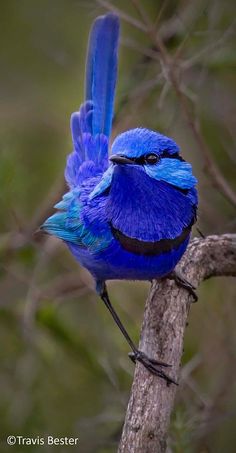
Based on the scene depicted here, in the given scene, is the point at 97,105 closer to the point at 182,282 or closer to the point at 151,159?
the point at 151,159

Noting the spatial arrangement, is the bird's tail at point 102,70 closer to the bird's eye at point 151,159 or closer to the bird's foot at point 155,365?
the bird's eye at point 151,159

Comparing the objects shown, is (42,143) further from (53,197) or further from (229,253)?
(229,253)

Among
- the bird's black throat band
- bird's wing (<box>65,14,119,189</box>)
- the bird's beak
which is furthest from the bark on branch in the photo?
bird's wing (<box>65,14,119,189</box>)

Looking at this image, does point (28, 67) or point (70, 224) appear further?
point (28, 67)

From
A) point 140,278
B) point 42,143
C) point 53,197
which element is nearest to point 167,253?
point 140,278

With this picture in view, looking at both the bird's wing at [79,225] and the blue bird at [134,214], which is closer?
the blue bird at [134,214]

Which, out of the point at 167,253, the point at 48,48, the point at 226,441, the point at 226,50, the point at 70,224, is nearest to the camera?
the point at 167,253

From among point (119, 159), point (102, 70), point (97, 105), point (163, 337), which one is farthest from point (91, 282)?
point (119, 159)

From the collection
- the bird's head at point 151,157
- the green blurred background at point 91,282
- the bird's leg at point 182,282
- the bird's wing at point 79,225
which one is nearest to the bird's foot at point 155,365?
the bird's leg at point 182,282
